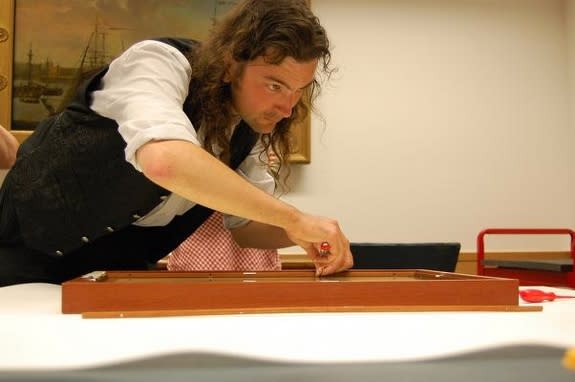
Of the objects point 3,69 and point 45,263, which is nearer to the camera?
point 45,263

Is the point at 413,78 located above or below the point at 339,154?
above

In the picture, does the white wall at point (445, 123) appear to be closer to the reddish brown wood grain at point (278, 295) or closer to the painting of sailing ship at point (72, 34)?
the painting of sailing ship at point (72, 34)

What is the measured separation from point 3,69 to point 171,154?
2.16m

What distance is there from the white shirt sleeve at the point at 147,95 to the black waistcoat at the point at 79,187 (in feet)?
0.17

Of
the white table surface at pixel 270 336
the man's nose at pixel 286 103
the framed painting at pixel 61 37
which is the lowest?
the white table surface at pixel 270 336

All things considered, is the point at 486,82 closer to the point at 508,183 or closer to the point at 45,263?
the point at 508,183

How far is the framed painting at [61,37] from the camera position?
105 inches

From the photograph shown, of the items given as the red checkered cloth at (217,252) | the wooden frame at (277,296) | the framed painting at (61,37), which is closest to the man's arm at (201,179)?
the wooden frame at (277,296)

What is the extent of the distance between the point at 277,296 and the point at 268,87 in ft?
1.75

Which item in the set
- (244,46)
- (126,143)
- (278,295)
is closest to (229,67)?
(244,46)

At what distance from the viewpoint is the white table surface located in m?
0.54

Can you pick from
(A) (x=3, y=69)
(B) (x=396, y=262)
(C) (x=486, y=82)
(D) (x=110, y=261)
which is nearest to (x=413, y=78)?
(C) (x=486, y=82)

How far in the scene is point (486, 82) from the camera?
3.10 metres

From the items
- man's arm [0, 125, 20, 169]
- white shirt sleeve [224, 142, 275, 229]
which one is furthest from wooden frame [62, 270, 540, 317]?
man's arm [0, 125, 20, 169]
